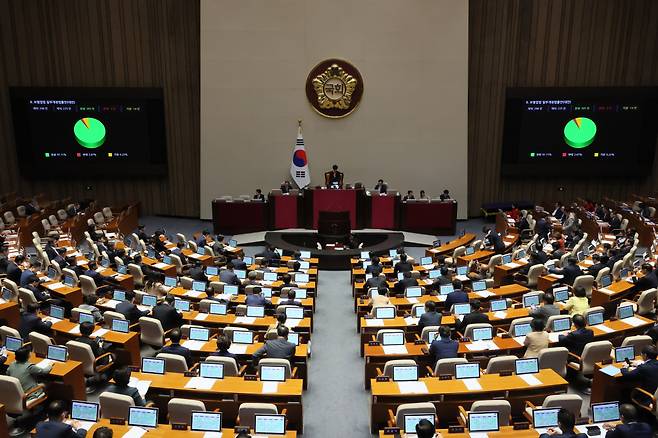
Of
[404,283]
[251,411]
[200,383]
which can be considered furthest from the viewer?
[404,283]

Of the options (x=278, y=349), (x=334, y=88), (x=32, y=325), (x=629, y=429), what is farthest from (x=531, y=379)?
Answer: (x=334, y=88)

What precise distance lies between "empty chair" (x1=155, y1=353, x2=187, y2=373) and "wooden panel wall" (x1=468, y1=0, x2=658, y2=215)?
17718mm

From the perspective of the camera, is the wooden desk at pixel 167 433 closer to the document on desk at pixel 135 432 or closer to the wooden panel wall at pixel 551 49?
the document on desk at pixel 135 432

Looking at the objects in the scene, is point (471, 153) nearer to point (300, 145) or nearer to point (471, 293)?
point (300, 145)

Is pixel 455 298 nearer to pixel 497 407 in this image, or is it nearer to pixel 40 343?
pixel 497 407

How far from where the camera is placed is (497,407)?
6762mm

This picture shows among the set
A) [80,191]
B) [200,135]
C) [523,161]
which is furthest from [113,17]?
[523,161]

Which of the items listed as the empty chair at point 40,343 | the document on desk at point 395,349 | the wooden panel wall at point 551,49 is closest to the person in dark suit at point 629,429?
the document on desk at point 395,349

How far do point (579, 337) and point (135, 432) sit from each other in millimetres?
6616

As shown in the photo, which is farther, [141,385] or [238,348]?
[238,348]

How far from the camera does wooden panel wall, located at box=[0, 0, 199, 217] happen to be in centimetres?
2202

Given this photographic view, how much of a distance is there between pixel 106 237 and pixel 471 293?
36.9 ft

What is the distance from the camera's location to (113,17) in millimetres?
22047

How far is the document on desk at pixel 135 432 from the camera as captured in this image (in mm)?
6438
